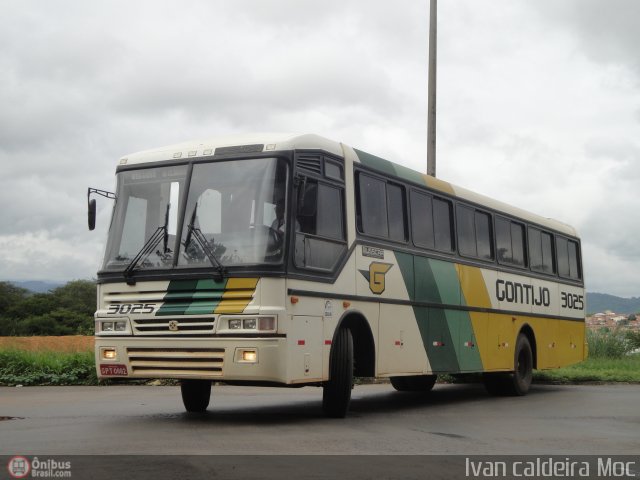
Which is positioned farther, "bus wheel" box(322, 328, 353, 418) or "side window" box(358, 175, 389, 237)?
"side window" box(358, 175, 389, 237)

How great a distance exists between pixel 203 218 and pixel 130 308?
4.55 feet

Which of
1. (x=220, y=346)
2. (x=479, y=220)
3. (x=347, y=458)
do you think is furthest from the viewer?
(x=479, y=220)

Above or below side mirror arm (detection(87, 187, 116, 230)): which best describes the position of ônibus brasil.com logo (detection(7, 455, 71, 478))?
below

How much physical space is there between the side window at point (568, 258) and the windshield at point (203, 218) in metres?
10.9

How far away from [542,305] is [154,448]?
12287 millimetres

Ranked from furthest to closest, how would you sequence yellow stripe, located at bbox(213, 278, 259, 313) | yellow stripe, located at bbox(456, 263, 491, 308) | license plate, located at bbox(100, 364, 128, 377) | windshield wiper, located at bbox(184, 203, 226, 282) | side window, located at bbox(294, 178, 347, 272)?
1. yellow stripe, located at bbox(456, 263, 491, 308)
2. license plate, located at bbox(100, 364, 128, 377)
3. side window, located at bbox(294, 178, 347, 272)
4. windshield wiper, located at bbox(184, 203, 226, 282)
5. yellow stripe, located at bbox(213, 278, 259, 313)

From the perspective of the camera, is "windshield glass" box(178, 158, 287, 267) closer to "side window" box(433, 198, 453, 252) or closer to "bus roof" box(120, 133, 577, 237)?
"bus roof" box(120, 133, 577, 237)

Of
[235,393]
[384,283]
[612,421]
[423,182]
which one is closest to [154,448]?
[384,283]

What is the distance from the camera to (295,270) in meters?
11.4

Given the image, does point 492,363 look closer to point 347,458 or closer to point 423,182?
point 423,182

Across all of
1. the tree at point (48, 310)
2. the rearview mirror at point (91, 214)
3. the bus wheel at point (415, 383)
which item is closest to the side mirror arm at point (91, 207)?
the rearview mirror at point (91, 214)

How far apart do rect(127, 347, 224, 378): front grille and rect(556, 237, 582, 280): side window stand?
37.5ft

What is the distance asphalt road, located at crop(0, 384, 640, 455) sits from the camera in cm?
924

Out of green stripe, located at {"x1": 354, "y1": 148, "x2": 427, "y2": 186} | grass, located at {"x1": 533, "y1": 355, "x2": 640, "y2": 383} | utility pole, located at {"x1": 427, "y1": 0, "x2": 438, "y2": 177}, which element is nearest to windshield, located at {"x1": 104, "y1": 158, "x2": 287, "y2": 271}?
green stripe, located at {"x1": 354, "y1": 148, "x2": 427, "y2": 186}
